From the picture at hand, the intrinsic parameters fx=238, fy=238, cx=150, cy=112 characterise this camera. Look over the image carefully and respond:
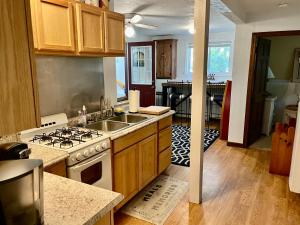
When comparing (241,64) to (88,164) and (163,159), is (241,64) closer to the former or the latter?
(163,159)

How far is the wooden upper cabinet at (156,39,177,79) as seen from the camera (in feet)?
21.3

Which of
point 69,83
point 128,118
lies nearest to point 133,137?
point 128,118

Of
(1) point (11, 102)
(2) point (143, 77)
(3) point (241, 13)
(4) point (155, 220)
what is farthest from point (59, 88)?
(2) point (143, 77)

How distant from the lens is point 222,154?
4051 millimetres

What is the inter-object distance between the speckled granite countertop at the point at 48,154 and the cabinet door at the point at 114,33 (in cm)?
123

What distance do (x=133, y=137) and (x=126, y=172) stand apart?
36 centimetres

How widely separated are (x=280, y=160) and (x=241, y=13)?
A: 86.2 inches

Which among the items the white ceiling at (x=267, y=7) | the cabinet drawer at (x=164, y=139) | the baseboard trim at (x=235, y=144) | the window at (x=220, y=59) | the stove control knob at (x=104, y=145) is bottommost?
the baseboard trim at (x=235, y=144)

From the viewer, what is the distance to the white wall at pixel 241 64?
3.82 m

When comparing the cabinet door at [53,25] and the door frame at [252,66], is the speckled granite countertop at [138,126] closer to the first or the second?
the cabinet door at [53,25]

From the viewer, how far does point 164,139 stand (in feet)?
10.3

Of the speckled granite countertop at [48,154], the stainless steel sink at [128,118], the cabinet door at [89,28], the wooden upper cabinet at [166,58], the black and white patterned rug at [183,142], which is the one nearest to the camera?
the speckled granite countertop at [48,154]

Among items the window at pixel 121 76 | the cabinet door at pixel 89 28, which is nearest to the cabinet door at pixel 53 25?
the cabinet door at pixel 89 28

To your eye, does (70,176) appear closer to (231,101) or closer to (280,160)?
(280,160)
